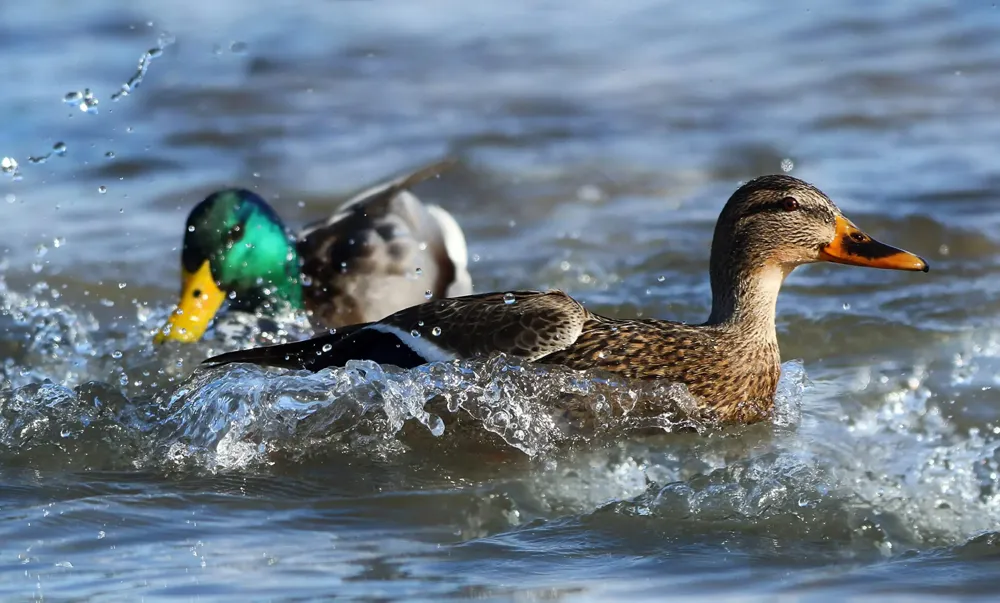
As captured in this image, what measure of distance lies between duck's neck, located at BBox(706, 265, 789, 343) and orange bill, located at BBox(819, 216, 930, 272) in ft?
0.71

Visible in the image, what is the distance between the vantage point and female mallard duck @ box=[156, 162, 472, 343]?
636cm

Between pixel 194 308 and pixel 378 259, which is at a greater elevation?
pixel 378 259

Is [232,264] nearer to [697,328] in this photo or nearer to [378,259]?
[378,259]

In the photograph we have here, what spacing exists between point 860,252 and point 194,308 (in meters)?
2.90

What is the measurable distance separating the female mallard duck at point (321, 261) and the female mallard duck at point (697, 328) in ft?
5.25

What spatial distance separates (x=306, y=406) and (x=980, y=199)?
4.34 m

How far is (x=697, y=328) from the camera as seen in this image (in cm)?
495

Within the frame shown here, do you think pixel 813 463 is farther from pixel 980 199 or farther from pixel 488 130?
pixel 488 130

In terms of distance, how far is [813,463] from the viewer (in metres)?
4.23

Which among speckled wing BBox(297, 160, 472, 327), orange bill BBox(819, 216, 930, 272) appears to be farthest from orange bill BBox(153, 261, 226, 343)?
orange bill BBox(819, 216, 930, 272)

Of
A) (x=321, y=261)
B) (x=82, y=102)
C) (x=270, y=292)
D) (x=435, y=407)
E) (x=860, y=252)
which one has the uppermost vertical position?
(x=82, y=102)

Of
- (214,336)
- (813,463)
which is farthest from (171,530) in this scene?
(214,336)

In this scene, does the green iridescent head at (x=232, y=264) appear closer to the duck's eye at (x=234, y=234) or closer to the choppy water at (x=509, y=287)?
the duck's eye at (x=234, y=234)

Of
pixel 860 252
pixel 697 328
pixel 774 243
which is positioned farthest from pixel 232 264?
pixel 860 252
